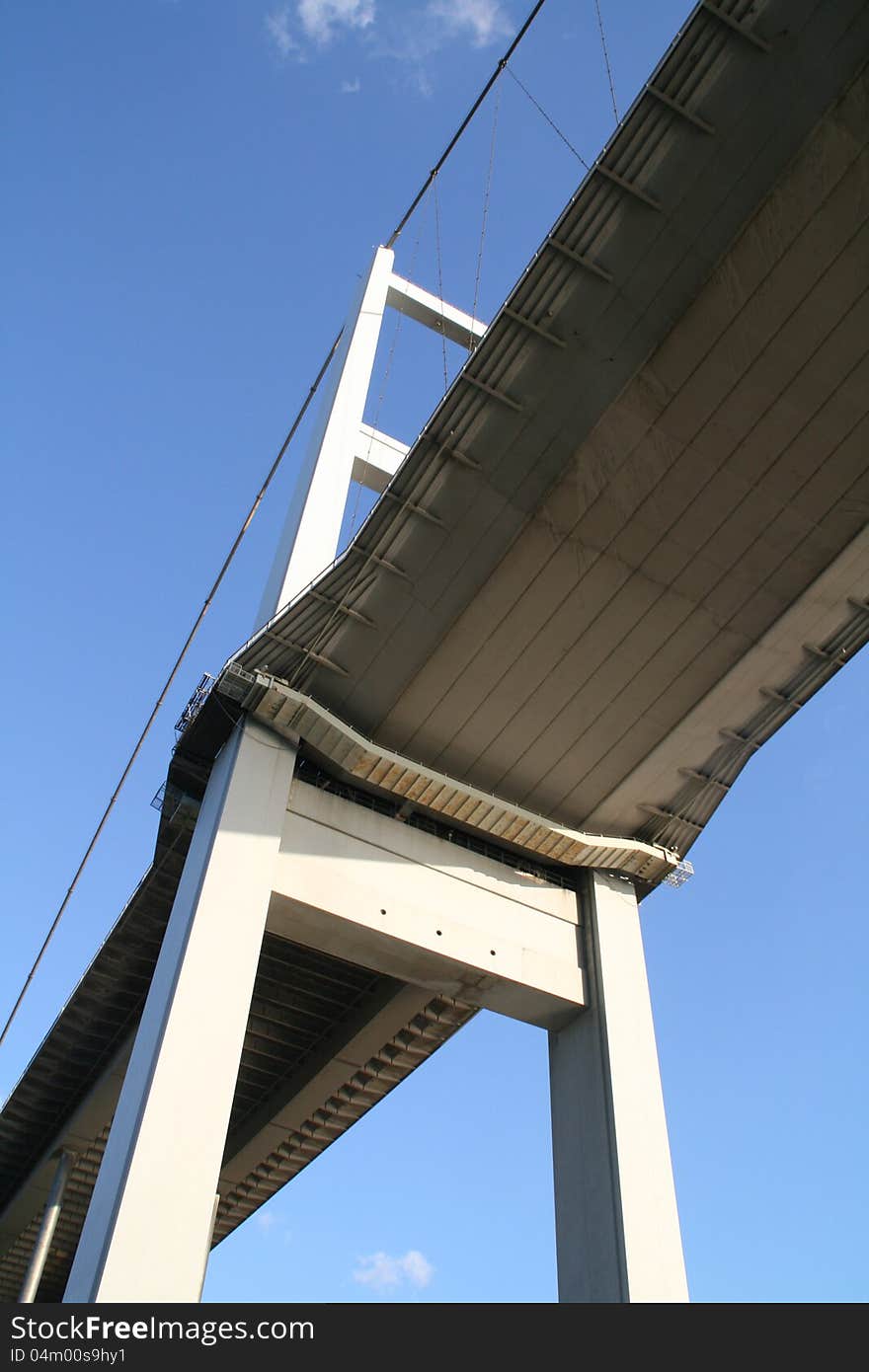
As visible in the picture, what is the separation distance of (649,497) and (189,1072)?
897 centimetres

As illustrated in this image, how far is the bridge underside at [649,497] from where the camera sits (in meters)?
11.8

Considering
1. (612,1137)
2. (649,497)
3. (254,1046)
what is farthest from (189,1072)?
(254,1046)

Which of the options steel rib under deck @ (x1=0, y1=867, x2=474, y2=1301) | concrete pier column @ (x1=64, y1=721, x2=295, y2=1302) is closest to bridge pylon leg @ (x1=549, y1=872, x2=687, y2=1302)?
steel rib under deck @ (x1=0, y1=867, x2=474, y2=1301)

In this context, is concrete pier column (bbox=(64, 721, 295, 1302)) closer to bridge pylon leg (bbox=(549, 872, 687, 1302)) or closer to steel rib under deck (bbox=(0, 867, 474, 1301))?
steel rib under deck (bbox=(0, 867, 474, 1301))

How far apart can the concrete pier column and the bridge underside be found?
222 centimetres

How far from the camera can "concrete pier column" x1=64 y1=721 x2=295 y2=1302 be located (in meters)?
10.5

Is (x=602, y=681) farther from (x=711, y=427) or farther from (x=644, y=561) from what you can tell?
(x=711, y=427)

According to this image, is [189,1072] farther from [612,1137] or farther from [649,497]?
[649,497]

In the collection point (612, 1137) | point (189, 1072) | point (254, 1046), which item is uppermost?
point (254, 1046)

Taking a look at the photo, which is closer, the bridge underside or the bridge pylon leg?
the bridge underside

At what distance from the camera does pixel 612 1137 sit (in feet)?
47.7

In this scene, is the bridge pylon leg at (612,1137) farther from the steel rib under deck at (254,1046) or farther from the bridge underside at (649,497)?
the steel rib under deck at (254,1046)

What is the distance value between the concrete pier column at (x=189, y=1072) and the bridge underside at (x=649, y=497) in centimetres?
222

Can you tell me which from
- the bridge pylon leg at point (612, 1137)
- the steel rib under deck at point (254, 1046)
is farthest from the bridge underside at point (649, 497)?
the bridge pylon leg at point (612, 1137)
